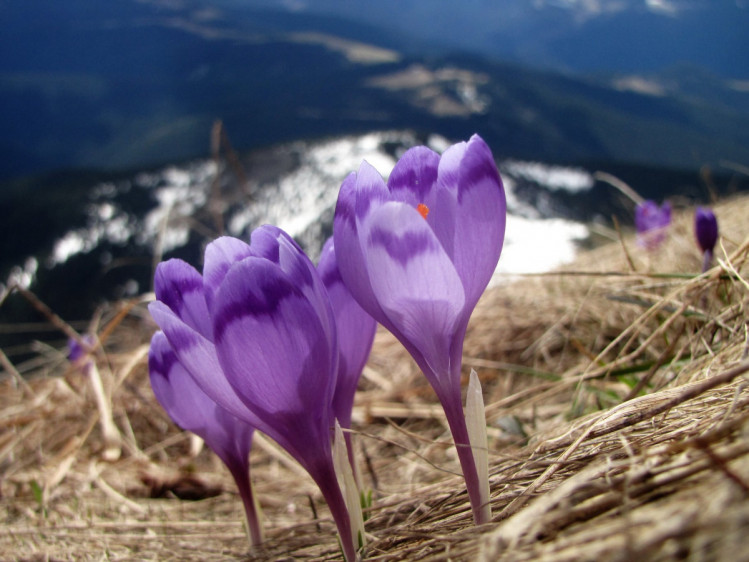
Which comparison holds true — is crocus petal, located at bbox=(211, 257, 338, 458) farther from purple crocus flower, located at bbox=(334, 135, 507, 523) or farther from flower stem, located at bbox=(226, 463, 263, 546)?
flower stem, located at bbox=(226, 463, 263, 546)

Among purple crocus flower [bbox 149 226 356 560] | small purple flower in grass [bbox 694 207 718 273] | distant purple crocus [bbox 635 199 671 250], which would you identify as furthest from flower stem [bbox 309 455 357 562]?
distant purple crocus [bbox 635 199 671 250]

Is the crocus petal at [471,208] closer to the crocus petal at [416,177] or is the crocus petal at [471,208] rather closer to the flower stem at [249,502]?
the crocus petal at [416,177]

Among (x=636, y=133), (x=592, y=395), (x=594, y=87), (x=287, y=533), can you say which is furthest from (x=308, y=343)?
(x=594, y=87)

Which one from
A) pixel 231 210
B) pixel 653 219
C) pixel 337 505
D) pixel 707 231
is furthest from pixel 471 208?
pixel 231 210

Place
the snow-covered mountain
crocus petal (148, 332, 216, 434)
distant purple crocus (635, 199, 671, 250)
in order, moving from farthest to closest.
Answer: the snow-covered mountain < distant purple crocus (635, 199, 671, 250) < crocus petal (148, 332, 216, 434)

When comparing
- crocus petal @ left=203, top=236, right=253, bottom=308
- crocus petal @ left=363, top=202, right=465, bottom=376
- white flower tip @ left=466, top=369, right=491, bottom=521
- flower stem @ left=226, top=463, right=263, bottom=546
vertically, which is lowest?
flower stem @ left=226, top=463, right=263, bottom=546

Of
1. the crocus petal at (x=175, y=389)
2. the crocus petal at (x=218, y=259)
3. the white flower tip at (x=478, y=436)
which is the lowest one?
the white flower tip at (x=478, y=436)

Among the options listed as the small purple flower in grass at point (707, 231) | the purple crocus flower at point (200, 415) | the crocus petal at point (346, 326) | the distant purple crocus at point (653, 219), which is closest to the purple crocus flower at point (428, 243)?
the crocus petal at point (346, 326)

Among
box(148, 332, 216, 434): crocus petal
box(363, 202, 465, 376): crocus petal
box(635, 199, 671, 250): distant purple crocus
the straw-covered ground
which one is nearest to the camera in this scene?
the straw-covered ground
